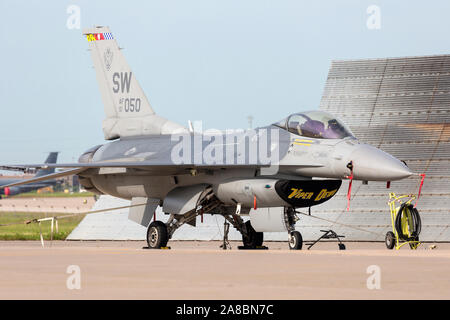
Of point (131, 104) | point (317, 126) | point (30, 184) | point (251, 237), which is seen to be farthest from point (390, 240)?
point (30, 184)

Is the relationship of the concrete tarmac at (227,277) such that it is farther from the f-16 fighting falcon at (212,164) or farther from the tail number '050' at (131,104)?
the tail number '050' at (131,104)

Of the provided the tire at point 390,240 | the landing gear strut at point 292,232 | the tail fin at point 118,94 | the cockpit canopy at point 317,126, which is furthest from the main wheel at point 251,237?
the cockpit canopy at point 317,126

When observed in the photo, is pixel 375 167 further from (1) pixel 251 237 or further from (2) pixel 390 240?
(1) pixel 251 237

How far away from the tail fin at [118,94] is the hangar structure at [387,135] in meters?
7.61

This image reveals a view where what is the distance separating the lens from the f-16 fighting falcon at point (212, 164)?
18.4 metres

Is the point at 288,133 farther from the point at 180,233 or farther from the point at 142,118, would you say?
the point at 180,233

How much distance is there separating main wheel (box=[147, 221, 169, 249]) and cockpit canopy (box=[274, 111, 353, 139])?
13.0 ft

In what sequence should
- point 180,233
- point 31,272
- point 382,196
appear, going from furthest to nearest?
point 180,233 < point 382,196 < point 31,272

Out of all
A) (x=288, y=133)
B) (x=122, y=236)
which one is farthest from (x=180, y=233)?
(x=288, y=133)

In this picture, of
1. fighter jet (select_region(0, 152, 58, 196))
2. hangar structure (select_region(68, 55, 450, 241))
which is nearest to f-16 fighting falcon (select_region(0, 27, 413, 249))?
hangar structure (select_region(68, 55, 450, 241))

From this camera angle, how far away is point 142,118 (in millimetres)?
22922

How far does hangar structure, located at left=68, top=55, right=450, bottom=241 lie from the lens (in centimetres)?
2800

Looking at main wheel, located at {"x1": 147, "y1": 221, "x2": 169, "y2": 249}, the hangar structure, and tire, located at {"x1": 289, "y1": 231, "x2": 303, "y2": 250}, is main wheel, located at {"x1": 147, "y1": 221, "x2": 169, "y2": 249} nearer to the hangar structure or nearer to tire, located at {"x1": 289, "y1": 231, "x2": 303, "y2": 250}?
tire, located at {"x1": 289, "y1": 231, "x2": 303, "y2": 250}
